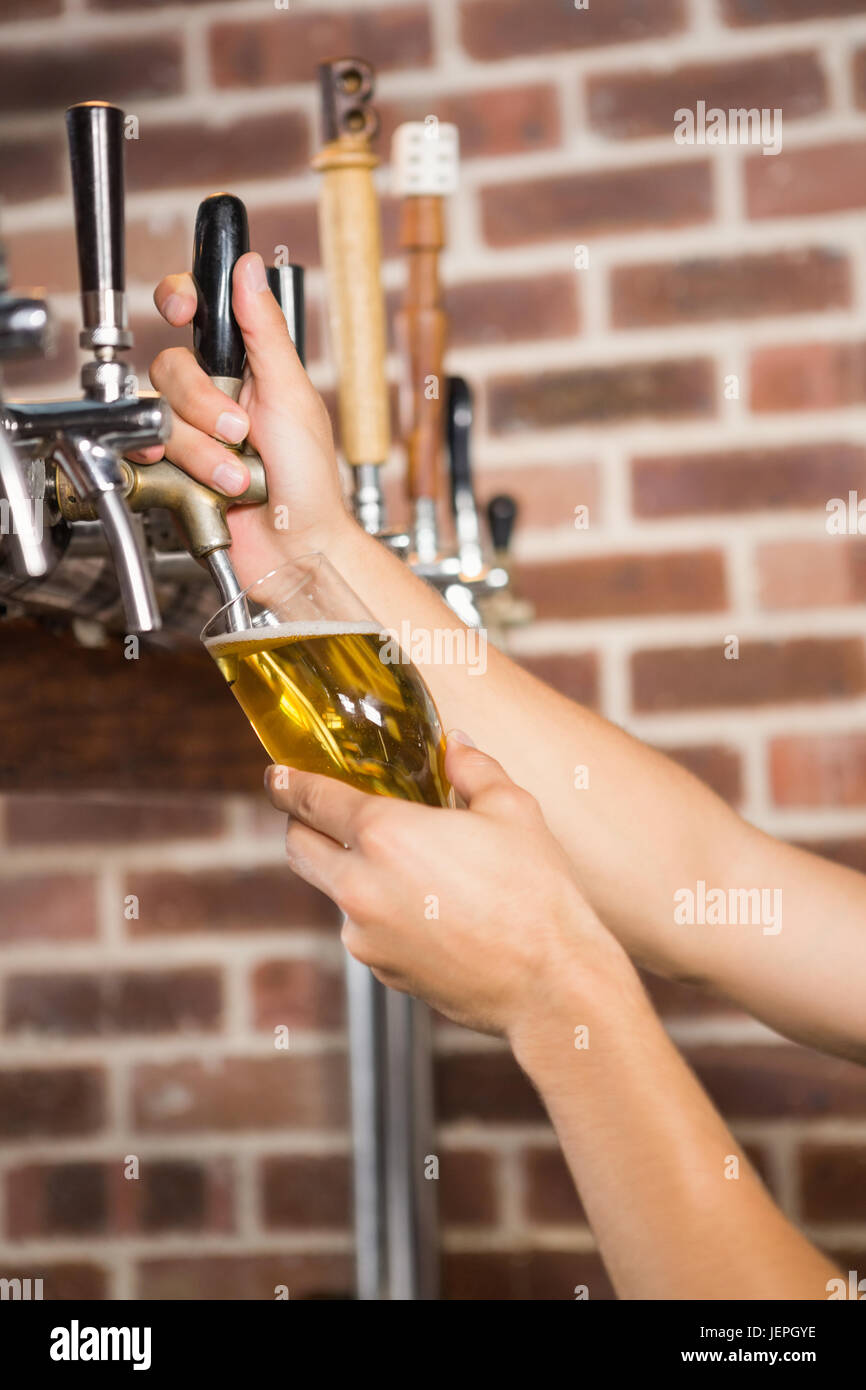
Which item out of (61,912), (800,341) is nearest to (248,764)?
(61,912)

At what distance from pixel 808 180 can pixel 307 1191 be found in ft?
3.24

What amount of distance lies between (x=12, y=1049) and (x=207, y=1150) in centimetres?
20

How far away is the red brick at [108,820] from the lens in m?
1.09

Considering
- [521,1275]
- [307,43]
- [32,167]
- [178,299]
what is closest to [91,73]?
[32,167]

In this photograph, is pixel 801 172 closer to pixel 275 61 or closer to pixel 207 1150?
pixel 275 61

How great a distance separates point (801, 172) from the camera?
1021mm

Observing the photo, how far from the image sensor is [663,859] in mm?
725

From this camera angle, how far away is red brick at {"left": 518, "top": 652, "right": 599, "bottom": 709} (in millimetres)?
1043

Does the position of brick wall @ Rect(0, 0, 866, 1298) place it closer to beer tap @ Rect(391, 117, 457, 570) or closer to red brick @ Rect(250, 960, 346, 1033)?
red brick @ Rect(250, 960, 346, 1033)

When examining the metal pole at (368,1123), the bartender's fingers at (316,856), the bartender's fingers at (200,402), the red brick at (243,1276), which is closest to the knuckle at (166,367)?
the bartender's fingers at (200,402)

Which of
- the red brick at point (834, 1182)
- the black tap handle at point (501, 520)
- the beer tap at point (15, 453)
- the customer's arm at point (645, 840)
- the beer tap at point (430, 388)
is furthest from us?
the red brick at point (834, 1182)

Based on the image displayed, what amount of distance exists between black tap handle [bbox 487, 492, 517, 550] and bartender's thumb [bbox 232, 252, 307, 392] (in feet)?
1.05

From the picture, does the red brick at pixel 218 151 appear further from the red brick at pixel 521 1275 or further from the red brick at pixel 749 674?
the red brick at pixel 521 1275

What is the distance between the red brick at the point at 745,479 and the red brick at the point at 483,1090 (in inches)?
19.8
